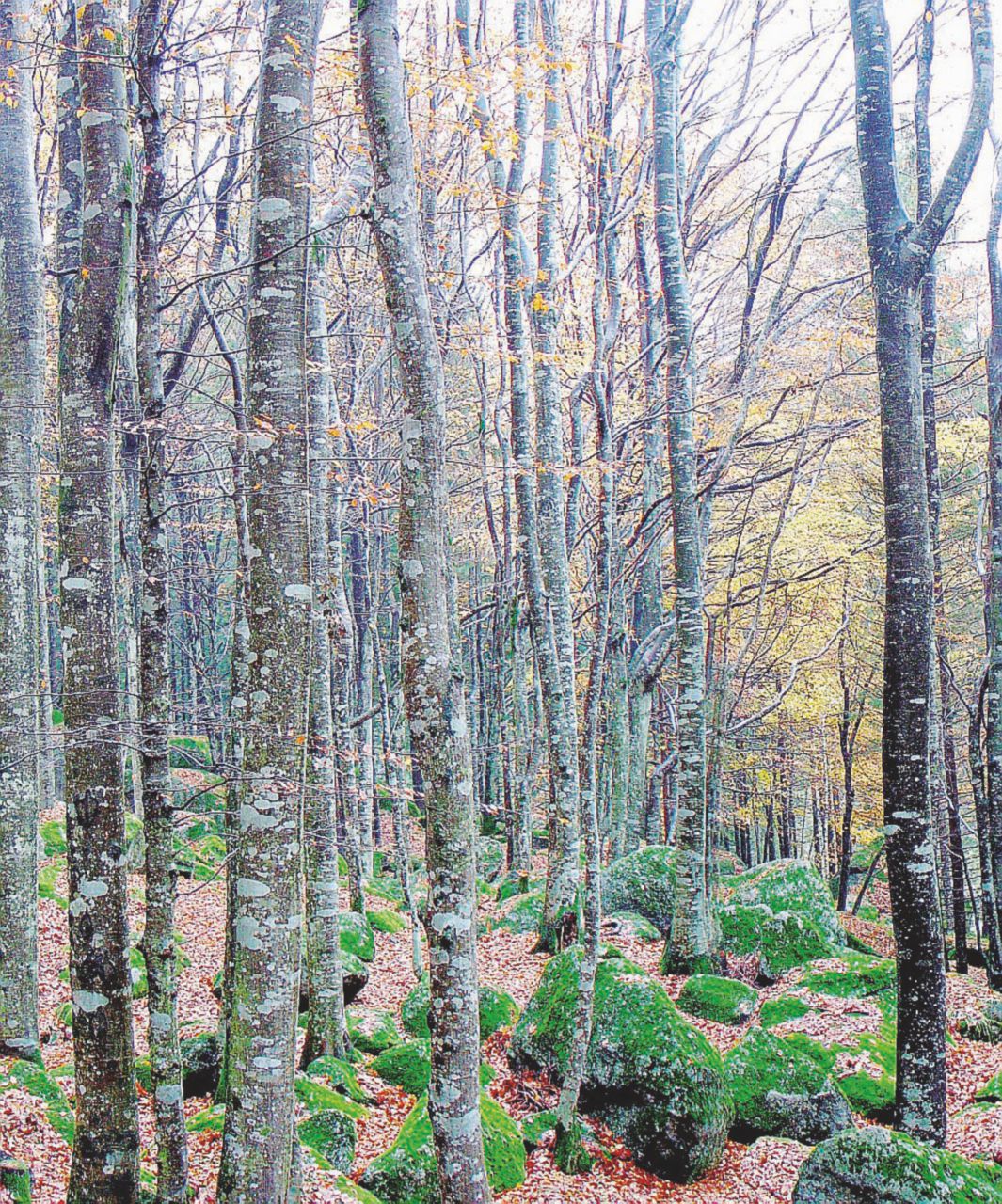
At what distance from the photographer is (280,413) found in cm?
387

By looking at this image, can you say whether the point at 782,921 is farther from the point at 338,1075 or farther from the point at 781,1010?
the point at 338,1075

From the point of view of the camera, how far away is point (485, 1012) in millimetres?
8328

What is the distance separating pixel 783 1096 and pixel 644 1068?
114cm

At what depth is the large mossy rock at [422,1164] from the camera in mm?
5336

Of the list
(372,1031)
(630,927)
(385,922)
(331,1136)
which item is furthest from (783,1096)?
(385,922)

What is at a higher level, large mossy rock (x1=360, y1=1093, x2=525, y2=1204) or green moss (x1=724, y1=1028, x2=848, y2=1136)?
large mossy rock (x1=360, y1=1093, x2=525, y2=1204)

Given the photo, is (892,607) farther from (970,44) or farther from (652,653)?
(652,653)

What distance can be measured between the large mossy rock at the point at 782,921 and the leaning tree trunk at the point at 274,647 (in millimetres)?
7792

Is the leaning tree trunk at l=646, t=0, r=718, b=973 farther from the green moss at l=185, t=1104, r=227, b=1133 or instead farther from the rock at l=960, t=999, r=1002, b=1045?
the green moss at l=185, t=1104, r=227, b=1133

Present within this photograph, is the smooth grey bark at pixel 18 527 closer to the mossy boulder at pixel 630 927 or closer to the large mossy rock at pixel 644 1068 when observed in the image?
the large mossy rock at pixel 644 1068

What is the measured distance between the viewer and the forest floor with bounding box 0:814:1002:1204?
5301mm

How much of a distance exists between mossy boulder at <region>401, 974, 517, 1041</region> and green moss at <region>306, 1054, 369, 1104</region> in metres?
1.44

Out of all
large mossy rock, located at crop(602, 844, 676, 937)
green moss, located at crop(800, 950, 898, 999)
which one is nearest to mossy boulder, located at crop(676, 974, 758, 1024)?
green moss, located at crop(800, 950, 898, 999)

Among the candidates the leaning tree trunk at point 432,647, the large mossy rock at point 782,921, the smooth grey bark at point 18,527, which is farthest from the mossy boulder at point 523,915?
the leaning tree trunk at point 432,647
